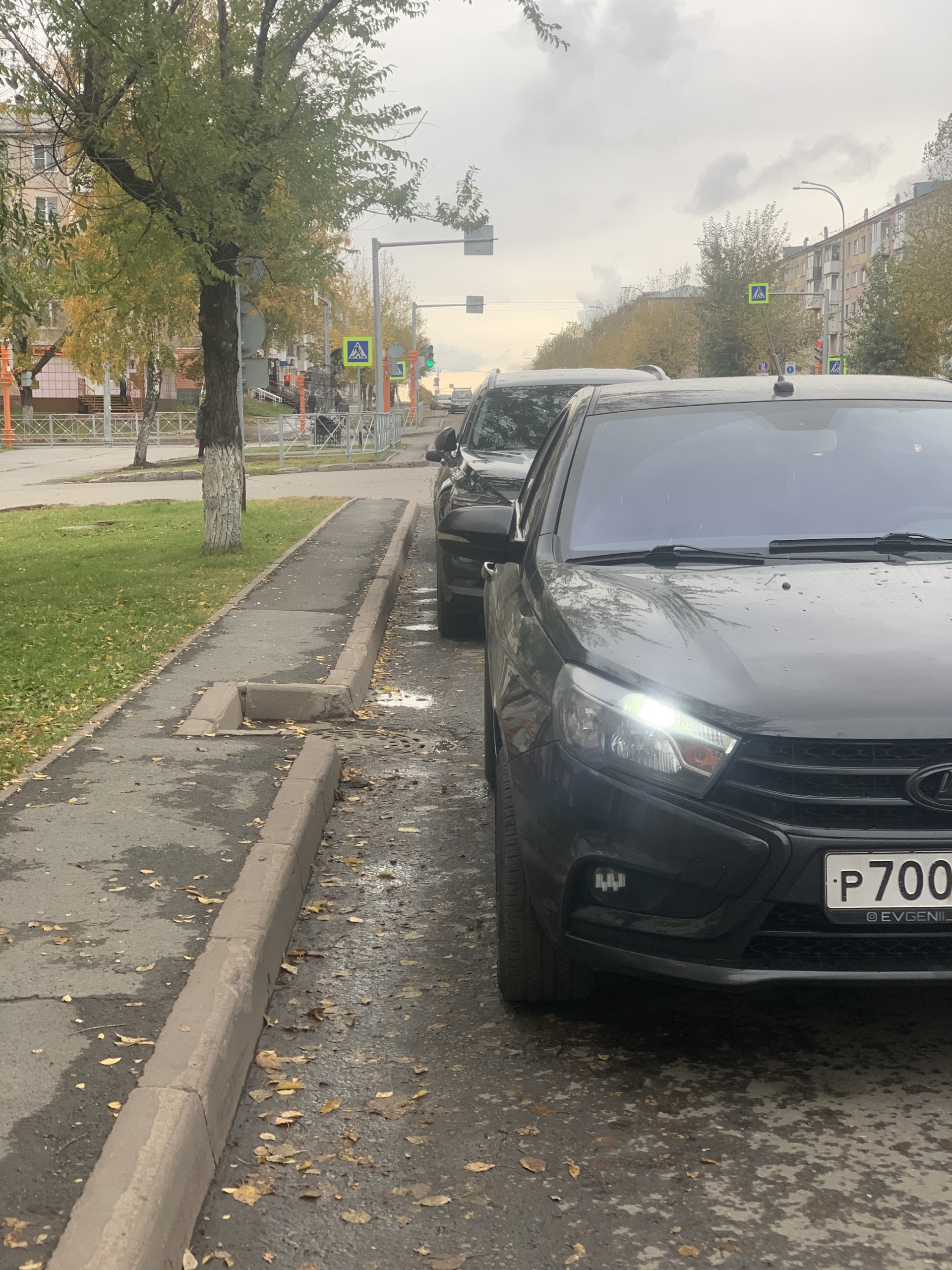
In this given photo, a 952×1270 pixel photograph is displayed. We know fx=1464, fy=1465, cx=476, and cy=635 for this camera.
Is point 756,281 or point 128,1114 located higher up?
point 756,281

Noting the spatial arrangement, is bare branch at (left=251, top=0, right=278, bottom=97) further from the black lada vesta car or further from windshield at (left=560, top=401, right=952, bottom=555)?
the black lada vesta car

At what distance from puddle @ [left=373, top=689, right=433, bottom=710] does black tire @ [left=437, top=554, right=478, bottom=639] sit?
5.25 feet

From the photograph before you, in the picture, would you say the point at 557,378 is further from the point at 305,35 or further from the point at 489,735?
the point at 489,735

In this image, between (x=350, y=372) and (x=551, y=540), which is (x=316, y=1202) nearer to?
(x=551, y=540)

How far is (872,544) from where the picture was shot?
165 inches

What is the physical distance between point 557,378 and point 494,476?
220cm

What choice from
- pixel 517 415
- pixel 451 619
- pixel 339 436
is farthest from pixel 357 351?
pixel 451 619

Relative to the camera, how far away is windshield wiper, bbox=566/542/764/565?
409 centimetres

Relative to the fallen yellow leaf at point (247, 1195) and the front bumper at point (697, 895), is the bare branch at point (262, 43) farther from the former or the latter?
the fallen yellow leaf at point (247, 1195)

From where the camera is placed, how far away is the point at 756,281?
7938cm

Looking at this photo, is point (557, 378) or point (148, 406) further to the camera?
point (148, 406)

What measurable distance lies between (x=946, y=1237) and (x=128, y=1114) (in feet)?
5.26

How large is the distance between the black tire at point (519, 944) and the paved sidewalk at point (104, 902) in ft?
2.78

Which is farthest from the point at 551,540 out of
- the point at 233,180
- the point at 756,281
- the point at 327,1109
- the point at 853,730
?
the point at 756,281
